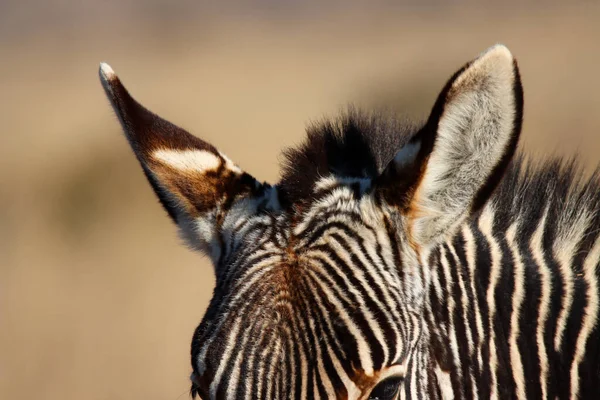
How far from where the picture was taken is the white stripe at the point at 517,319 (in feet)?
9.30

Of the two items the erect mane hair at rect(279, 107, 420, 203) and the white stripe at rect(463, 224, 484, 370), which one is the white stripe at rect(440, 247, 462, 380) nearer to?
the white stripe at rect(463, 224, 484, 370)

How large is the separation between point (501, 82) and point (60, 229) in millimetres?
14169

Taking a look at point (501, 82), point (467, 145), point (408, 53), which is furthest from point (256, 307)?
point (408, 53)

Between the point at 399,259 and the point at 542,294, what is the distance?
25.5 inches

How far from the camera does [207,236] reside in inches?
128

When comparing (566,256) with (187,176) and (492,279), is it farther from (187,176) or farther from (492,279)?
(187,176)

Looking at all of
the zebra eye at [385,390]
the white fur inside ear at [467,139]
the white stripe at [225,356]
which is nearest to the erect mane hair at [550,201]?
the white fur inside ear at [467,139]

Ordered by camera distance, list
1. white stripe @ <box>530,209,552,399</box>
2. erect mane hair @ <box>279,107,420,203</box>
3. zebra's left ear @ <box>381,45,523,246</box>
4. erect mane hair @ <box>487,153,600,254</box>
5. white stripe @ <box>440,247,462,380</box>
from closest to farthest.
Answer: zebra's left ear @ <box>381,45,523,246</box>, white stripe @ <box>440,247,462,380</box>, white stripe @ <box>530,209,552,399</box>, erect mane hair @ <box>279,107,420,203</box>, erect mane hair @ <box>487,153,600,254</box>

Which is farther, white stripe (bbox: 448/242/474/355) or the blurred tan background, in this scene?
the blurred tan background

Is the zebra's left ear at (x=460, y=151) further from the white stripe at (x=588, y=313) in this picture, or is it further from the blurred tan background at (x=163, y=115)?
the blurred tan background at (x=163, y=115)

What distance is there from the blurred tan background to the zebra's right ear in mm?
1789

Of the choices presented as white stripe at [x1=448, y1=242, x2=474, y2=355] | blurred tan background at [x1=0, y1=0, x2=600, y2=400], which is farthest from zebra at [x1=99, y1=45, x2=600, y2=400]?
blurred tan background at [x1=0, y1=0, x2=600, y2=400]

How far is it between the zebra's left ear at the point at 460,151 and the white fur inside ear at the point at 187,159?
857 millimetres

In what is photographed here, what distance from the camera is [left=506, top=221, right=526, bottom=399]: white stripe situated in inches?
112
